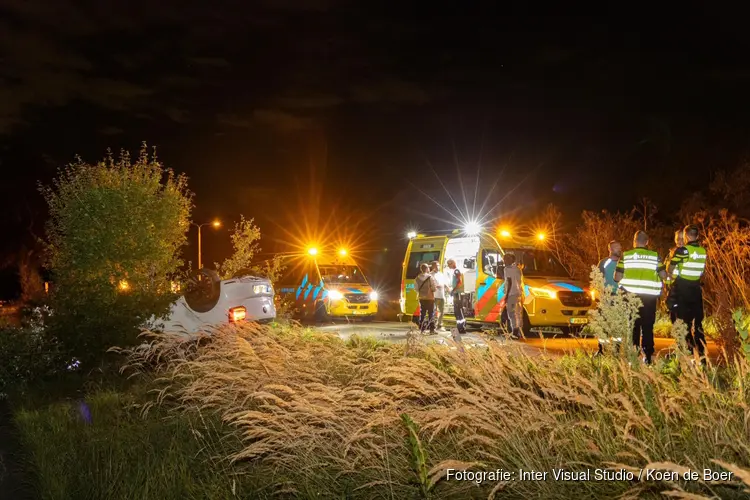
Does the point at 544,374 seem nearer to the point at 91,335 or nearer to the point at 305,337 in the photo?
the point at 305,337

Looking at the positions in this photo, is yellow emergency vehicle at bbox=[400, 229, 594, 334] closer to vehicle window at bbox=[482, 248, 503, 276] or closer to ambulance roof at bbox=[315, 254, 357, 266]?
vehicle window at bbox=[482, 248, 503, 276]

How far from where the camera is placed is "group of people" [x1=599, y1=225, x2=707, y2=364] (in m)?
9.07

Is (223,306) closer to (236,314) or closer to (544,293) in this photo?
(236,314)

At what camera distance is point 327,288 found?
21.9 meters

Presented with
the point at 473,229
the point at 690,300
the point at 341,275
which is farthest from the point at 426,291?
the point at 341,275

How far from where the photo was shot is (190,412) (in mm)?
6832

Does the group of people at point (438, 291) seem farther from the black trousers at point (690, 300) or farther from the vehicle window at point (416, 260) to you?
the black trousers at point (690, 300)

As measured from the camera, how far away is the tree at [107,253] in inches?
389

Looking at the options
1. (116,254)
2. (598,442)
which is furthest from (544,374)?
(116,254)

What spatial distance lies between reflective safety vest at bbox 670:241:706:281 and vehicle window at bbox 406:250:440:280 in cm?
914

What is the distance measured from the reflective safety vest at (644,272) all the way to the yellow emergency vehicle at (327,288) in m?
13.1

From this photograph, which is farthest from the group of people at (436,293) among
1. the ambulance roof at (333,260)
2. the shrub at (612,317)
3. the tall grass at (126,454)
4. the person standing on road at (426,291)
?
the shrub at (612,317)

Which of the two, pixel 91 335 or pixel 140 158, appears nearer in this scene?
pixel 91 335

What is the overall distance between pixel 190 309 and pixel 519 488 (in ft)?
23.2
